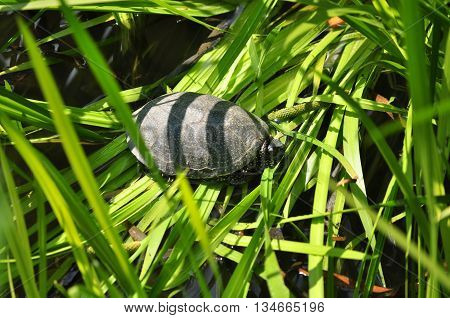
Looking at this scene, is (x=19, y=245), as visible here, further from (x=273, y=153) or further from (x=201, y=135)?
(x=273, y=153)

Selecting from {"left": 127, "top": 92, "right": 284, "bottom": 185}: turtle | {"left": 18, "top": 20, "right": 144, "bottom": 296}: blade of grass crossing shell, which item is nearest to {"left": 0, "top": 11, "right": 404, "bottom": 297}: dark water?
{"left": 127, "top": 92, "right": 284, "bottom": 185}: turtle

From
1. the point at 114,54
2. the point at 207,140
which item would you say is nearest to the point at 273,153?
the point at 207,140

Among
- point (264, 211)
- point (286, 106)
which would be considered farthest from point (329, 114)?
point (264, 211)

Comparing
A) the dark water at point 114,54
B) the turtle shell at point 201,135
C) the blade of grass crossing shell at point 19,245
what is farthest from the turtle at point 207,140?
the blade of grass crossing shell at point 19,245

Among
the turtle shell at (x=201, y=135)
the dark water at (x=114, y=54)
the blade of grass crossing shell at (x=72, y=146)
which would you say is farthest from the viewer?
the dark water at (x=114, y=54)

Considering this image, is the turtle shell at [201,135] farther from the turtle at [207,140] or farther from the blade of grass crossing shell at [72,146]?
the blade of grass crossing shell at [72,146]

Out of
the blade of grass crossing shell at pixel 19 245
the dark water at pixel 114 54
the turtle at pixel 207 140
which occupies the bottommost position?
the blade of grass crossing shell at pixel 19 245

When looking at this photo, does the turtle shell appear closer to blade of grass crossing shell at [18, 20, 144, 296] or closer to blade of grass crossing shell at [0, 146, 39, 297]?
blade of grass crossing shell at [0, 146, 39, 297]
